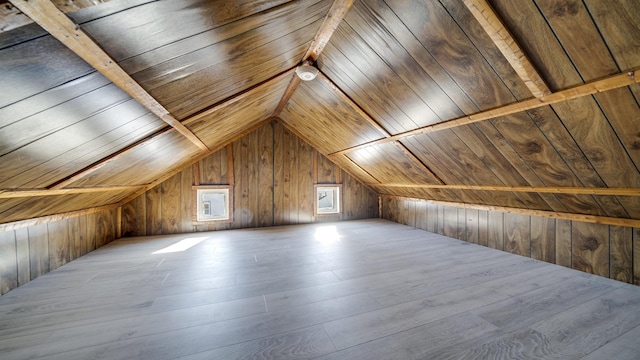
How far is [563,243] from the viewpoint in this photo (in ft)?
8.71

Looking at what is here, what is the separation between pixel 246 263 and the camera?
2.77 m

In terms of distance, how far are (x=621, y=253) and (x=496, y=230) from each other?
1.14 meters

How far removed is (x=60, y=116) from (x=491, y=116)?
2998mm

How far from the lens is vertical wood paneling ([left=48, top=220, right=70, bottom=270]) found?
2.57m

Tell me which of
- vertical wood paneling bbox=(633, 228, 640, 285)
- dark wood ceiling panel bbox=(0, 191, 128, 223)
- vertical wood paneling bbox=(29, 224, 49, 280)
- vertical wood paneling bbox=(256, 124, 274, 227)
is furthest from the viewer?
vertical wood paneling bbox=(256, 124, 274, 227)

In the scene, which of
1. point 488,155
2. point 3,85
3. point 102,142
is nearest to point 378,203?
point 488,155

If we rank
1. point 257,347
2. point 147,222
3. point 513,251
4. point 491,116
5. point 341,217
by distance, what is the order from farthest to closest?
point 341,217 → point 147,222 → point 513,251 → point 491,116 → point 257,347

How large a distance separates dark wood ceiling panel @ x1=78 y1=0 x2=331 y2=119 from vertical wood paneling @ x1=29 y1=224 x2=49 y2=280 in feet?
6.78

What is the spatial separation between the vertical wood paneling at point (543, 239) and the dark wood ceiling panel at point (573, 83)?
32.3 inches

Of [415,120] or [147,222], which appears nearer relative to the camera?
[415,120]

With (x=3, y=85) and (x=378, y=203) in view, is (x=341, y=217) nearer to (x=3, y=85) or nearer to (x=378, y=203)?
(x=378, y=203)

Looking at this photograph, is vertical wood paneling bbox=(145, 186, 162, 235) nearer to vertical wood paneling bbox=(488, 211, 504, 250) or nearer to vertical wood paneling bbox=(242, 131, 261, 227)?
vertical wood paneling bbox=(242, 131, 261, 227)

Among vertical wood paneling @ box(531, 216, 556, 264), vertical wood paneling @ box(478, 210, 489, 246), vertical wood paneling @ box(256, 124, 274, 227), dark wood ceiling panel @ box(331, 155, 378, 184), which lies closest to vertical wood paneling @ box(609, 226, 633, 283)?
vertical wood paneling @ box(531, 216, 556, 264)

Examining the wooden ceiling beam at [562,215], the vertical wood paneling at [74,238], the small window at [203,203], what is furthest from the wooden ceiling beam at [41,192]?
the wooden ceiling beam at [562,215]
